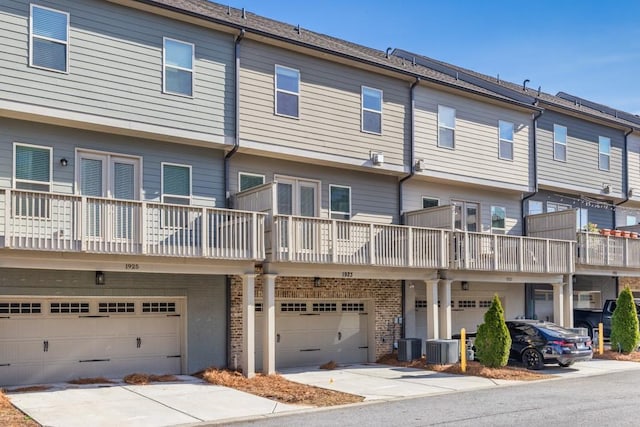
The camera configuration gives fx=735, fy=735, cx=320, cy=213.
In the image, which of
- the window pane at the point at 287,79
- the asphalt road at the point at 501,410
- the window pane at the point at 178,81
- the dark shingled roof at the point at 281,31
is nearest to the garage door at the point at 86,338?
the window pane at the point at 178,81

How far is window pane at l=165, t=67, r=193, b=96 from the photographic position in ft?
59.1

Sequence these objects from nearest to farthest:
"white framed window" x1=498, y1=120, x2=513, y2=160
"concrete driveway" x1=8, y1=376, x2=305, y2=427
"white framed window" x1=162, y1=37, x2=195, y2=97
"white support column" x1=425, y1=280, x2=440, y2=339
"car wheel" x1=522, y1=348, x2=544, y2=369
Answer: "concrete driveway" x1=8, y1=376, x2=305, y2=427, "white framed window" x1=162, y1=37, x2=195, y2=97, "car wheel" x1=522, y1=348, x2=544, y2=369, "white support column" x1=425, y1=280, x2=440, y2=339, "white framed window" x1=498, y1=120, x2=513, y2=160

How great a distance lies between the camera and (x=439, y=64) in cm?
2967

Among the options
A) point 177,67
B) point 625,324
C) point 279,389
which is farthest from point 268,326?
point 625,324

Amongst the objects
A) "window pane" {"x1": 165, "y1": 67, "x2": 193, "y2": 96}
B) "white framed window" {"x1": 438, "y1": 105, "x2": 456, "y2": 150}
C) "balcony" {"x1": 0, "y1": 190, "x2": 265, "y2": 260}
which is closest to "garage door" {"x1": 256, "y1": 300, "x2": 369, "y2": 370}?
"balcony" {"x1": 0, "y1": 190, "x2": 265, "y2": 260}

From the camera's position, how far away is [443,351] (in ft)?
67.5

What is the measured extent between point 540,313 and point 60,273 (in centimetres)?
1860

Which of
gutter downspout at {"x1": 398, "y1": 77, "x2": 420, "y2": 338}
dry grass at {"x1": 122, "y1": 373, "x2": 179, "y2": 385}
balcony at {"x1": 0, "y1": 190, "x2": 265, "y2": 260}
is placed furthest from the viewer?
gutter downspout at {"x1": 398, "y1": 77, "x2": 420, "y2": 338}

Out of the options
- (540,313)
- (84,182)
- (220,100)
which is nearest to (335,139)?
(220,100)

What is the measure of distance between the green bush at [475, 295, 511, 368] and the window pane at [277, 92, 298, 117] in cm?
742

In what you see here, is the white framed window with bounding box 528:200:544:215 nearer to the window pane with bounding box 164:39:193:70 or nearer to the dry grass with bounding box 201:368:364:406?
the dry grass with bounding box 201:368:364:406

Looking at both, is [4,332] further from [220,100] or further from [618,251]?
[618,251]

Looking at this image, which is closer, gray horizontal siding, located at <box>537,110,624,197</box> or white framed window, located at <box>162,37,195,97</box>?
white framed window, located at <box>162,37,195,97</box>

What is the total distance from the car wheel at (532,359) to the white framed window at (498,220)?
6199 millimetres
